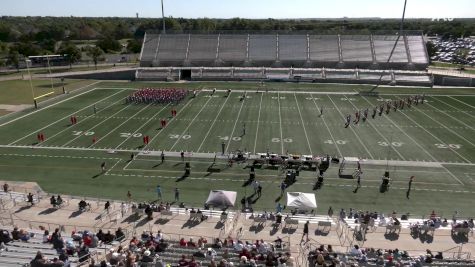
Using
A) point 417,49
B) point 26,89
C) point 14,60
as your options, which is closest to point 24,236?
point 26,89

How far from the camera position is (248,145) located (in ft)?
92.1

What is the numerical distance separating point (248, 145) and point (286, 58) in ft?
124

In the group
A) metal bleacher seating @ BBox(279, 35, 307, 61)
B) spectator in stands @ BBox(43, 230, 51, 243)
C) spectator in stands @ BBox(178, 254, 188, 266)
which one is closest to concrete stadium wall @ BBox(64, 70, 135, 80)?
metal bleacher seating @ BBox(279, 35, 307, 61)

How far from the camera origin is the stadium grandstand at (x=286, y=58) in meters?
55.8

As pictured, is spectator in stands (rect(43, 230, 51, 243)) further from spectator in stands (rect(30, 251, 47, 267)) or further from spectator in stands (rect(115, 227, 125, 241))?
spectator in stands (rect(115, 227, 125, 241))

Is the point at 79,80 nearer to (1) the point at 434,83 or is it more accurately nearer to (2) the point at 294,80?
(2) the point at 294,80

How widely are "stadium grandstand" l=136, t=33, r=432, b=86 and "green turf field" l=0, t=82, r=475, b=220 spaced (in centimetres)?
1156

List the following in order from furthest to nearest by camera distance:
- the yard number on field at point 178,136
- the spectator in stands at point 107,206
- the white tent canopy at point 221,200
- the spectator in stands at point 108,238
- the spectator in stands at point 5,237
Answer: the yard number on field at point 178,136
the spectator in stands at point 107,206
the white tent canopy at point 221,200
the spectator in stands at point 108,238
the spectator in stands at point 5,237

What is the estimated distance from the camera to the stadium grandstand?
183ft

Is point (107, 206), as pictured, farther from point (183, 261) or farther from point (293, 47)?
point (293, 47)

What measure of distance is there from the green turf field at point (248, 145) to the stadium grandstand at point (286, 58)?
1156cm

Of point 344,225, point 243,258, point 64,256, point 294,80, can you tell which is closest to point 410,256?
point 344,225

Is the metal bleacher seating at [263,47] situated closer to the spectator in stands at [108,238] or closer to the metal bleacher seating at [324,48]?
the metal bleacher seating at [324,48]

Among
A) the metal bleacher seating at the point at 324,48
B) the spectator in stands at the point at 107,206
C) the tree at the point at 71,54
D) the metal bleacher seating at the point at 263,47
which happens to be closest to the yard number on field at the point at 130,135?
the spectator in stands at the point at 107,206
